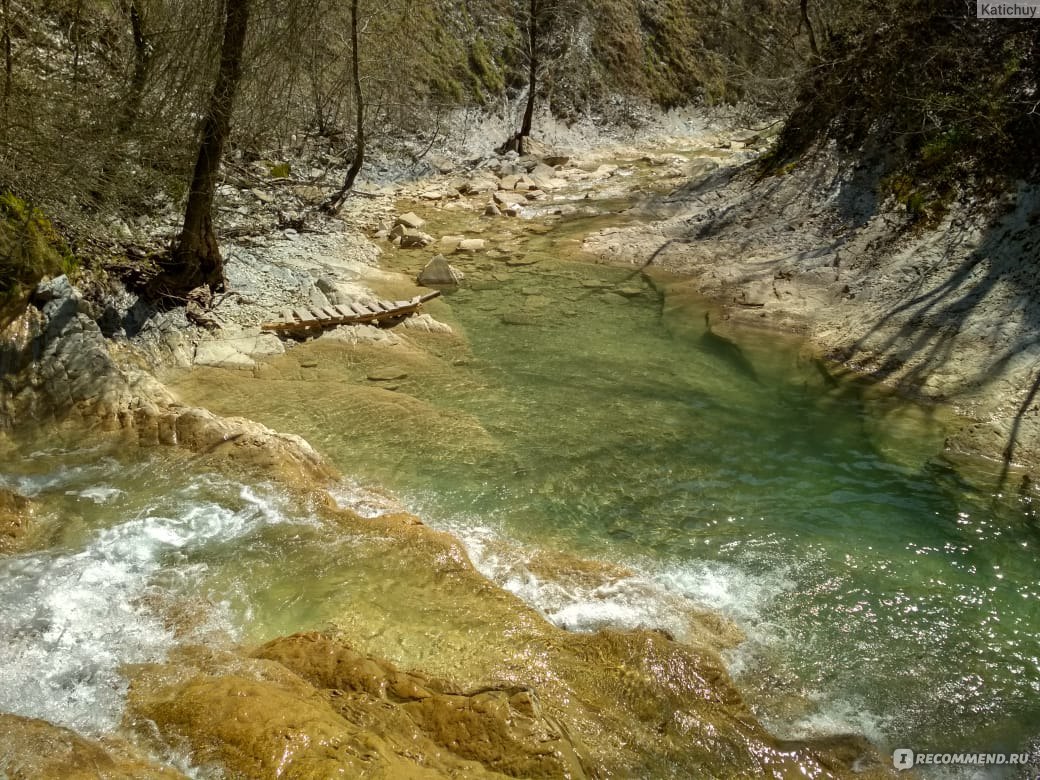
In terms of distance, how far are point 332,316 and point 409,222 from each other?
5.32 m

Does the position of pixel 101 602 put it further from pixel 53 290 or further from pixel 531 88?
pixel 531 88

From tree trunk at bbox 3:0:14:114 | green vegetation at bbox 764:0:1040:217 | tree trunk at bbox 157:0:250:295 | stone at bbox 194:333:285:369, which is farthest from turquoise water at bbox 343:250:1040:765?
tree trunk at bbox 3:0:14:114

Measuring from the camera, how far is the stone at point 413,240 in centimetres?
1370

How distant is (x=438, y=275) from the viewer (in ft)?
39.1

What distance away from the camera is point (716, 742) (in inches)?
161

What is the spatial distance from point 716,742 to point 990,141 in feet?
32.7

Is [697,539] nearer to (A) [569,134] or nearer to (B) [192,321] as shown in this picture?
(B) [192,321]

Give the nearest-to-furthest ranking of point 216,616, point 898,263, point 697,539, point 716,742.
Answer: point 716,742 < point 216,616 < point 697,539 < point 898,263

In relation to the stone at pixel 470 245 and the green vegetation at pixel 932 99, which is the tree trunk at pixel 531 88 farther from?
the green vegetation at pixel 932 99

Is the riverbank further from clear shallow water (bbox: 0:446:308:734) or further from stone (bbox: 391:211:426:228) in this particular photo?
clear shallow water (bbox: 0:446:308:734)

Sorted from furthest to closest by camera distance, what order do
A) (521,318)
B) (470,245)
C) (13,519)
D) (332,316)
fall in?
(470,245)
(521,318)
(332,316)
(13,519)

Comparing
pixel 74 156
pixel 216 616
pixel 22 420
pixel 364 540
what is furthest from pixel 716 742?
pixel 74 156

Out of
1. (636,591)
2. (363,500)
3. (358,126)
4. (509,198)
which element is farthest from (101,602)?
(509,198)

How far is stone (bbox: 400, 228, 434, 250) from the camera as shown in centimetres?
1370
